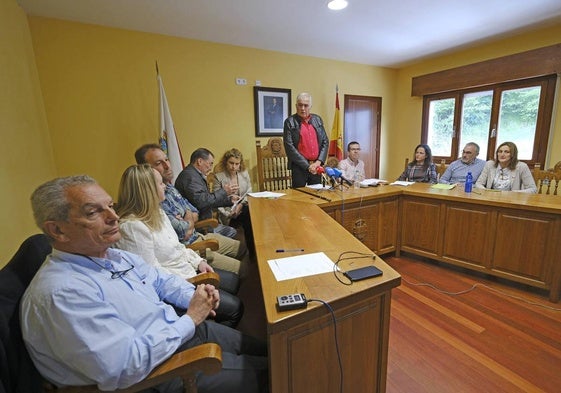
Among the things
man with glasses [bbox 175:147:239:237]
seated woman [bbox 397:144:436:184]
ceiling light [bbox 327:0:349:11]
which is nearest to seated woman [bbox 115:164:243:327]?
man with glasses [bbox 175:147:239:237]

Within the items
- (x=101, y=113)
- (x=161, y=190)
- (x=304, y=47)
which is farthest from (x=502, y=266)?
(x=101, y=113)

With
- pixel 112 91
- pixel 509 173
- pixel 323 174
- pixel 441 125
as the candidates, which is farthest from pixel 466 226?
pixel 112 91

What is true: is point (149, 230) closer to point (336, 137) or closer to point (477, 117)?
point (336, 137)

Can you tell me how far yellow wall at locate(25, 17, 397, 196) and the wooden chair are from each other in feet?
8.02

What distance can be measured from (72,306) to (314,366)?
0.78 metres

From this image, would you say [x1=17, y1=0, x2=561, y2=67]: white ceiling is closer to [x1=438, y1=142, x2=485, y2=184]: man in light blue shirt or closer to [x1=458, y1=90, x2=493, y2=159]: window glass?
[x1=458, y1=90, x2=493, y2=159]: window glass

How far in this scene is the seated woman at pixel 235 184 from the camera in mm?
2715

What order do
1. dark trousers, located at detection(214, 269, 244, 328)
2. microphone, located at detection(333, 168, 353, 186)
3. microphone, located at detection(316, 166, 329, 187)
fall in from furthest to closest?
microphone, located at detection(316, 166, 329, 187), microphone, located at detection(333, 168, 353, 186), dark trousers, located at detection(214, 269, 244, 328)

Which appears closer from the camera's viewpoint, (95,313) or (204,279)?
(95,313)

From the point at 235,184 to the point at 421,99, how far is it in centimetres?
361

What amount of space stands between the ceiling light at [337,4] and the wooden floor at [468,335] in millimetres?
2595

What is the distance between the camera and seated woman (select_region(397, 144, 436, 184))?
10.8 feet

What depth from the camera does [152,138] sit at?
325 centimetres

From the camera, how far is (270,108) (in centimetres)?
383
